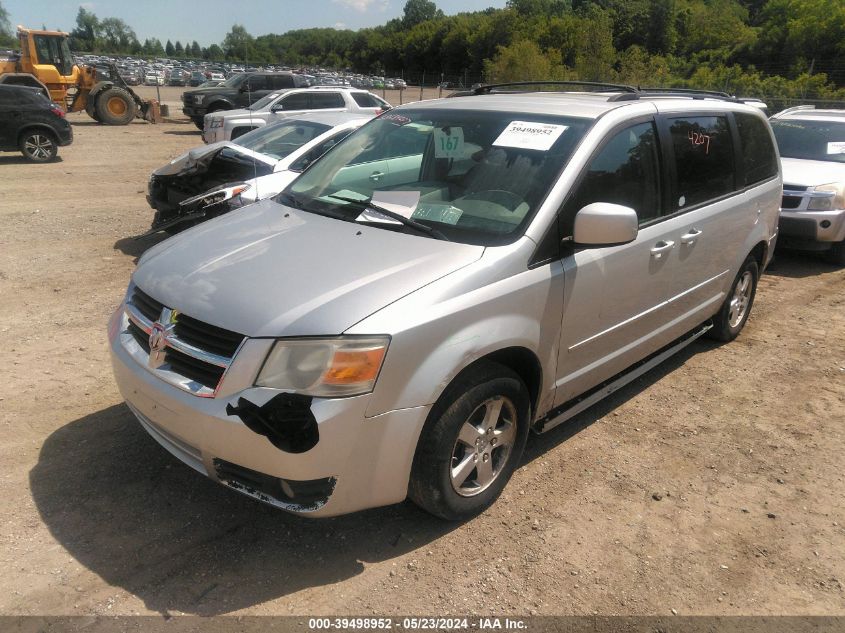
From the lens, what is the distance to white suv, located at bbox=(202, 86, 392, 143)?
1292 cm

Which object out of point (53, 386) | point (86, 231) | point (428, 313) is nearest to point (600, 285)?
point (428, 313)

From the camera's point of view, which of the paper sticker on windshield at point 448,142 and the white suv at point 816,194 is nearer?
the paper sticker on windshield at point 448,142

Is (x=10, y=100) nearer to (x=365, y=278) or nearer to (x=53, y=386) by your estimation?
(x=53, y=386)

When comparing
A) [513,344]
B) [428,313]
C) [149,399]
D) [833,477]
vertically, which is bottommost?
[833,477]

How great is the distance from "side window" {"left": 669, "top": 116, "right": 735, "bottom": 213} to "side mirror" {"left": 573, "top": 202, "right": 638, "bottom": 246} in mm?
1024

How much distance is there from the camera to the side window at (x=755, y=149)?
15.8ft

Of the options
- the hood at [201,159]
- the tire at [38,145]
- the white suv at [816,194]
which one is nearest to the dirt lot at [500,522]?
the hood at [201,159]

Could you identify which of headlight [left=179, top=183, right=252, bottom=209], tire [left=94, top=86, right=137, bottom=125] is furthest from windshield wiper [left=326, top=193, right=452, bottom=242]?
tire [left=94, top=86, right=137, bottom=125]

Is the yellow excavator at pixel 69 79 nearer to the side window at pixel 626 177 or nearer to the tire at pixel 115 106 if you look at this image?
the tire at pixel 115 106

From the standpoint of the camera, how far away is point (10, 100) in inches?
531

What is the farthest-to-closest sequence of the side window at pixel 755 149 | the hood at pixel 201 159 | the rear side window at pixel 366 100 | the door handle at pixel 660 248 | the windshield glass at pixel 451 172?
the rear side window at pixel 366 100, the hood at pixel 201 159, the side window at pixel 755 149, the door handle at pixel 660 248, the windshield glass at pixel 451 172

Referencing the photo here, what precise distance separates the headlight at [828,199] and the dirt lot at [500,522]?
343 centimetres

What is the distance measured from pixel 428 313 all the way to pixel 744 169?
11.1 ft

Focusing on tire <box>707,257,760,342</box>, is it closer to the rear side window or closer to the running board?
the running board
